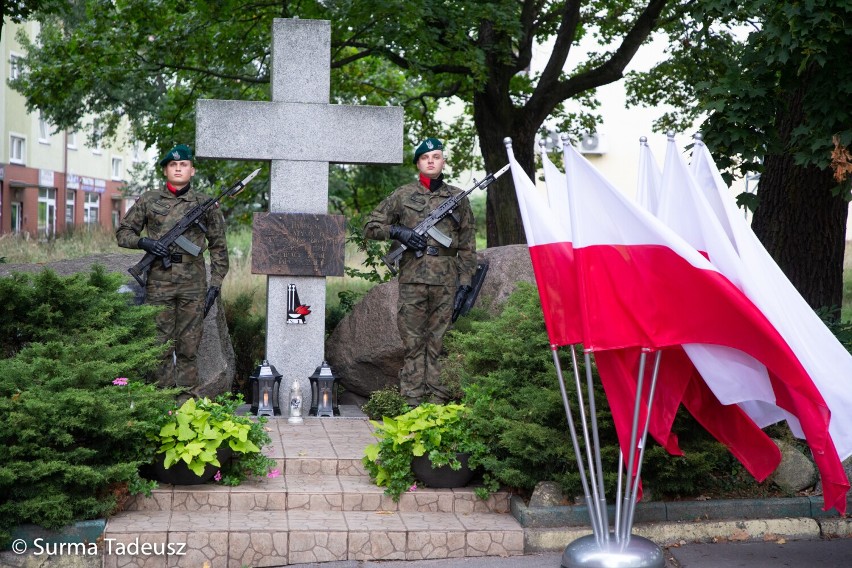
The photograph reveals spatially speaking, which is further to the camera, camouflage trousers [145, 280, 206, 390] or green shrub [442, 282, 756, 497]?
camouflage trousers [145, 280, 206, 390]

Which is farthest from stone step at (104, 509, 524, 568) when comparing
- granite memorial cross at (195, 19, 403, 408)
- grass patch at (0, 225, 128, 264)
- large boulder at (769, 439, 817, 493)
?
grass patch at (0, 225, 128, 264)

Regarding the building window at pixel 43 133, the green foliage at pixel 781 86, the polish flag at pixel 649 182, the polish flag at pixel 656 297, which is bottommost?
the polish flag at pixel 656 297

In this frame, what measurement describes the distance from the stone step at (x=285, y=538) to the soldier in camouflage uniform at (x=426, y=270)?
2493mm

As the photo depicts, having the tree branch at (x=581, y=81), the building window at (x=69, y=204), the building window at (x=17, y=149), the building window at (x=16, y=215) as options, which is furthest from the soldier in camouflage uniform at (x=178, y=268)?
the building window at (x=69, y=204)

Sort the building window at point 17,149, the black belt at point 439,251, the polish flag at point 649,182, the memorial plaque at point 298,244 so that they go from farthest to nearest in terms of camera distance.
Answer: the building window at point 17,149 → the memorial plaque at point 298,244 → the black belt at point 439,251 → the polish flag at point 649,182

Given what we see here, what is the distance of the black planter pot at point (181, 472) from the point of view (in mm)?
6164

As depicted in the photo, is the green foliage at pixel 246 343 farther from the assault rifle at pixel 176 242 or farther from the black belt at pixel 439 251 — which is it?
the black belt at pixel 439 251

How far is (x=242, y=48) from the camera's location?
1496 centimetres

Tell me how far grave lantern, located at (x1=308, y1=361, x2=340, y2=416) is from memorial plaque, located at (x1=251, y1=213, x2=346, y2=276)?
2.79 ft

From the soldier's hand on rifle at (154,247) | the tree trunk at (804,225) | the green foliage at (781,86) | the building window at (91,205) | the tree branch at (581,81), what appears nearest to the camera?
the green foliage at (781,86)

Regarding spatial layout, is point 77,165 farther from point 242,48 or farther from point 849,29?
point 849,29

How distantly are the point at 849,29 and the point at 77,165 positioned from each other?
3736 centimetres

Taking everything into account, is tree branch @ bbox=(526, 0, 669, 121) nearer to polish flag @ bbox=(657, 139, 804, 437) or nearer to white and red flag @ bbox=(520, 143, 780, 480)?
white and red flag @ bbox=(520, 143, 780, 480)

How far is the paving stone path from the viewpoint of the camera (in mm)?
5527
